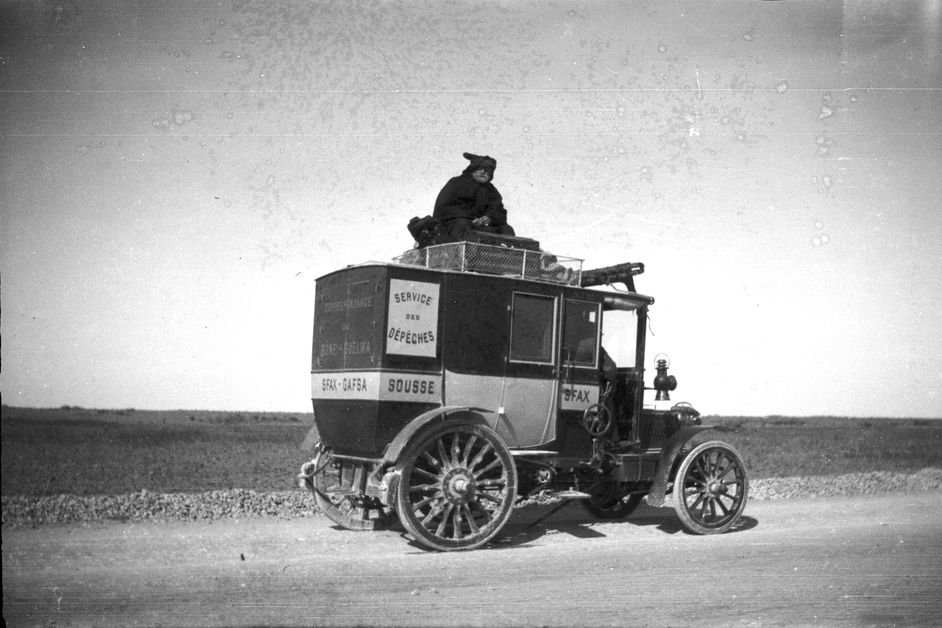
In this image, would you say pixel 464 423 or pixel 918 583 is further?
pixel 464 423

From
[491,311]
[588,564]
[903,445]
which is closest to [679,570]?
[588,564]

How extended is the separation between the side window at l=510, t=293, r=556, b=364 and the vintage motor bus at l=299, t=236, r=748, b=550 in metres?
0.02

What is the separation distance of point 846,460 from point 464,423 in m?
22.6

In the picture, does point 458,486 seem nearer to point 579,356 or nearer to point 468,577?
point 468,577

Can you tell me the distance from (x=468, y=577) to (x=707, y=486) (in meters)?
4.17

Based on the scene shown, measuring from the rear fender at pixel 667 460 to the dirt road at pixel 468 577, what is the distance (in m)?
0.48

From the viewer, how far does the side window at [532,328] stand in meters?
9.31

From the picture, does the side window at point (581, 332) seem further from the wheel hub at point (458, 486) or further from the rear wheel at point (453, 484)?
the wheel hub at point (458, 486)

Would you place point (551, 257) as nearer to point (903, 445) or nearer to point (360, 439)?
point (360, 439)

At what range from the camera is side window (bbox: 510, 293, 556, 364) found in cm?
931

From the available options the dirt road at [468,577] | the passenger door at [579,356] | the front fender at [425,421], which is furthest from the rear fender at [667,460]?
the front fender at [425,421]

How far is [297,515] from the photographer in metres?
11.0

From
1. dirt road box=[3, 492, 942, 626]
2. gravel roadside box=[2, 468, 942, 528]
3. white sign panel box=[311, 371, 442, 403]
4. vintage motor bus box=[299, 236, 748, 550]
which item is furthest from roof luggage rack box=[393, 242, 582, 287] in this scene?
gravel roadside box=[2, 468, 942, 528]

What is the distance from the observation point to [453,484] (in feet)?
28.2
